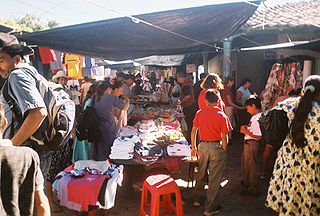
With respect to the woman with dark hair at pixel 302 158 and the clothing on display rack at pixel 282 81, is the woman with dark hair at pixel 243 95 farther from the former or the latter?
the woman with dark hair at pixel 302 158

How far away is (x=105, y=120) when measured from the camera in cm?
549

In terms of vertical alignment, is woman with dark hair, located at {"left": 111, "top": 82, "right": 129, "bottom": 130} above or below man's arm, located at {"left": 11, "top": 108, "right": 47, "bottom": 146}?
below

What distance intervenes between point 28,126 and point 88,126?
2806 millimetres

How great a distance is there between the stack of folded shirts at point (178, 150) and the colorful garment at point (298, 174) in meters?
1.27

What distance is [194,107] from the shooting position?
344 inches

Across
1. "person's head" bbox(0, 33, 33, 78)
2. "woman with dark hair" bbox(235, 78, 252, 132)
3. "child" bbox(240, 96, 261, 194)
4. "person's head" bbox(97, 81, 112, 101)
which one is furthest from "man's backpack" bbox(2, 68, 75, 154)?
"woman with dark hair" bbox(235, 78, 252, 132)

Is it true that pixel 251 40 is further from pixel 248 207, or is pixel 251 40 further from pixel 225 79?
pixel 248 207

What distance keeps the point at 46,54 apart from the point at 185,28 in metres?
5.11

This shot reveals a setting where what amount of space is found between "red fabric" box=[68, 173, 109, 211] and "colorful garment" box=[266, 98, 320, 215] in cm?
208

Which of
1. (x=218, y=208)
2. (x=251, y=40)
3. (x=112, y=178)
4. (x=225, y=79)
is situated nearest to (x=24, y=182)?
(x=112, y=178)

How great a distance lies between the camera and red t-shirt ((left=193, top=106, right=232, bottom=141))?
446 cm

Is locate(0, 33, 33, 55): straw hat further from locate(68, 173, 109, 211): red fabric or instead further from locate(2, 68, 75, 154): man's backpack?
locate(68, 173, 109, 211): red fabric

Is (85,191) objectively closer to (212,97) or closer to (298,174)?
(212,97)

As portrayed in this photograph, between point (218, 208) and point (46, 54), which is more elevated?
point (46, 54)
